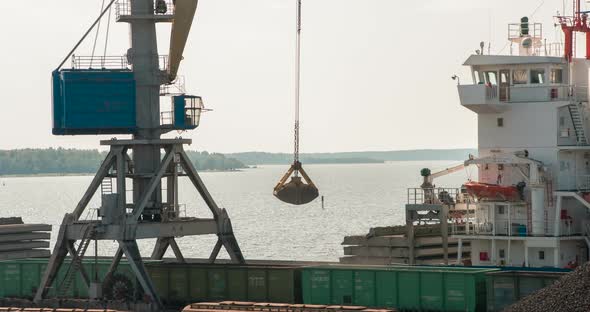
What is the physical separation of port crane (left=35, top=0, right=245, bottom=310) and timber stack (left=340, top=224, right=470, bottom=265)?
20.9 ft

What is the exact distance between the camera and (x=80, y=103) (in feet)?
191

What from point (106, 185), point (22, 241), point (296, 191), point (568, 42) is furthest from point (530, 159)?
point (22, 241)

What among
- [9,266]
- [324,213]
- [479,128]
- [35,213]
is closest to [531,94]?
[479,128]

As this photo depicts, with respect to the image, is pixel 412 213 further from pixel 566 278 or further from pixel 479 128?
pixel 566 278

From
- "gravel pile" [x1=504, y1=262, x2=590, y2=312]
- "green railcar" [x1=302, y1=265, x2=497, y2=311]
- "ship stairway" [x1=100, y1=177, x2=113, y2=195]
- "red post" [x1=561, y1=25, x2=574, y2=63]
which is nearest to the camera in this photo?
"gravel pile" [x1=504, y1=262, x2=590, y2=312]

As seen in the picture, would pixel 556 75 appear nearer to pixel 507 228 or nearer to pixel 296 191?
pixel 507 228

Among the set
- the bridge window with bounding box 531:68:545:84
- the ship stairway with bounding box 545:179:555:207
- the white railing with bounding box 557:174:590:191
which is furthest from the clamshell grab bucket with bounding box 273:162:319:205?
the bridge window with bounding box 531:68:545:84

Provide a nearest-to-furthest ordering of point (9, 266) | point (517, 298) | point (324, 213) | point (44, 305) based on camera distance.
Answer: point (517, 298) < point (44, 305) < point (9, 266) < point (324, 213)

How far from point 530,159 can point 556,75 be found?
13.2 ft

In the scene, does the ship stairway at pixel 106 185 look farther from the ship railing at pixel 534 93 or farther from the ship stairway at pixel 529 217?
the ship stairway at pixel 529 217

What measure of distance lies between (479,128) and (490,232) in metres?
4.87

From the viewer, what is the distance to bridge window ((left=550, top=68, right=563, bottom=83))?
59281 millimetres

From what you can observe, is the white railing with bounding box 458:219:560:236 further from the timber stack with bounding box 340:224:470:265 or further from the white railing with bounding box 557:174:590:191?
the timber stack with bounding box 340:224:470:265

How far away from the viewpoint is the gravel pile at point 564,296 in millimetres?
43219
